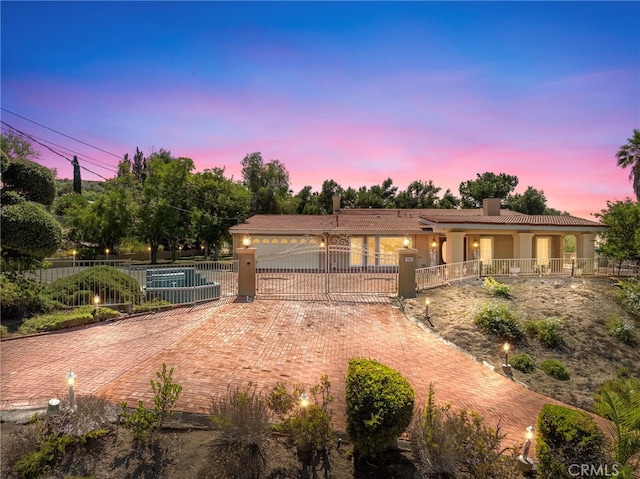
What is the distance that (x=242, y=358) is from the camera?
25.8ft

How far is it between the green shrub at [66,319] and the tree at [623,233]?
78.0 ft

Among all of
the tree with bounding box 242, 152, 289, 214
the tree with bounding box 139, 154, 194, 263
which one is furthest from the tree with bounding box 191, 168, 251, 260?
the tree with bounding box 242, 152, 289, 214

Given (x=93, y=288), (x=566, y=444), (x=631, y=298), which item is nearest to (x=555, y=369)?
(x=566, y=444)

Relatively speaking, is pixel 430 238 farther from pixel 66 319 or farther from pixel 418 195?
pixel 418 195

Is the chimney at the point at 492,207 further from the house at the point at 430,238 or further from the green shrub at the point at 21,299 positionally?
the green shrub at the point at 21,299

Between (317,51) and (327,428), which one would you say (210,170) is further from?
(327,428)

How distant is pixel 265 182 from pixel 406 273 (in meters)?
41.0

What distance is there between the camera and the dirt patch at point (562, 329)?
9.37 metres

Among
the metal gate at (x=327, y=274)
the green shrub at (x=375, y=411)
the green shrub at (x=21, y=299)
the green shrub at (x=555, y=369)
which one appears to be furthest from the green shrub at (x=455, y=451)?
the green shrub at (x=21, y=299)

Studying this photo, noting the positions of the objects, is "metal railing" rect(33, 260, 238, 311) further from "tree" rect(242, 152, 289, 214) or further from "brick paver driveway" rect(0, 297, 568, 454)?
"tree" rect(242, 152, 289, 214)

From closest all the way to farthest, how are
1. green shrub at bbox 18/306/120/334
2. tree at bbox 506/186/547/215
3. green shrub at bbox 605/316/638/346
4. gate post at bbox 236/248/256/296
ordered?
green shrub at bbox 18/306/120/334 → green shrub at bbox 605/316/638/346 → gate post at bbox 236/248/256/296 → tree at bbox 506/186/547/215

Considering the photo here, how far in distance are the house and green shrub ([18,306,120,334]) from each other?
10.9 meters

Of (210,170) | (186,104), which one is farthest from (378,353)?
(210,170)

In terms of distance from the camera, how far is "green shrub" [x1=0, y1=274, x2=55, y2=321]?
970 cm
